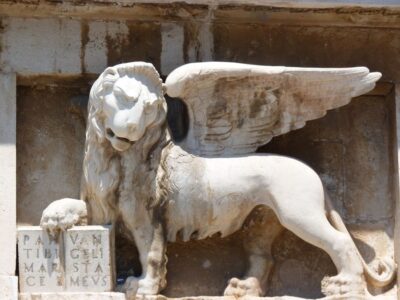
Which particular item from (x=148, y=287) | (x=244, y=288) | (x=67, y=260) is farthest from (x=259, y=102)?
(x=67, y=260)

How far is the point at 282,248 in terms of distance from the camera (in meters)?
10.1

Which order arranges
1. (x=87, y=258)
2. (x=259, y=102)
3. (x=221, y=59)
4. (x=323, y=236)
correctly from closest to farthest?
(x=87, y=258), (x=323, y=236), (x=259, y=102), (x=221, y=59)

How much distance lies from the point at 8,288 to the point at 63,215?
1.44ft

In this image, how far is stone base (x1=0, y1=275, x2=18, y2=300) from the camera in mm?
9594

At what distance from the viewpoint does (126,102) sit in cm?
961

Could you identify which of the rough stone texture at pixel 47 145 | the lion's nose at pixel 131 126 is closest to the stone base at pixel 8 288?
the rough stone texture at pixel 47 145

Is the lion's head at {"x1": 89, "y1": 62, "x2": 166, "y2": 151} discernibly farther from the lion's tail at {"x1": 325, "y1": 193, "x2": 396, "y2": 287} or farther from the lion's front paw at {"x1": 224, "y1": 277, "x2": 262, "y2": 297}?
the lion's tail at {"x1": 325, "y1": 193, "x2": 396, "y2": 287}

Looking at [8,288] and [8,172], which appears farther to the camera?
[8,172]

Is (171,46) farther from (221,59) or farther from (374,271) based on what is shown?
(374,271)

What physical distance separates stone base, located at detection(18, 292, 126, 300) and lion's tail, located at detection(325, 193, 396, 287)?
1.12 metres

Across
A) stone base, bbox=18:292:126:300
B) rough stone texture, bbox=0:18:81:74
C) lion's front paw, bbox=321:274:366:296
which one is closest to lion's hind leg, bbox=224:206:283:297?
lion's front paw, bbox=321:274:366:296

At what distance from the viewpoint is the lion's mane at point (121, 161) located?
9.69 meters

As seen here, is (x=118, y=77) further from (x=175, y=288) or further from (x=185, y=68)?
(x=175, y=288)

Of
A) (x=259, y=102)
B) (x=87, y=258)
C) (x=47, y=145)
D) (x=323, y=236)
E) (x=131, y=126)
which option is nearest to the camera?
(x=131, y=126)
